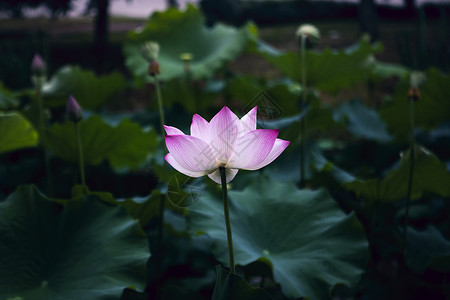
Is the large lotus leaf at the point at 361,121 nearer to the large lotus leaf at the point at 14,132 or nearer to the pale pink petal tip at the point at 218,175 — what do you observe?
the large lotus leaf at the point at 14,132

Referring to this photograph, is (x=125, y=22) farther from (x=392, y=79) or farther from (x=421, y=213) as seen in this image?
(x=421, y=213)

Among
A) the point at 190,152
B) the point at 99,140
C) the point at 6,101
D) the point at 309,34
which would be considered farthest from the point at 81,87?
the point at 190,152

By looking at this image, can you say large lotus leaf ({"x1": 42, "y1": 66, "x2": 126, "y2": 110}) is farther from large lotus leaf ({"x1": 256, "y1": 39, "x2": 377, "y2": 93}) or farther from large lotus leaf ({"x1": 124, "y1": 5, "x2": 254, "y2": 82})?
large lotus leaf ({"x1": 256, "y1": 39, "x2": 377, "y2": 93})

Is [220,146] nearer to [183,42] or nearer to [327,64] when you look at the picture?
[327,64]

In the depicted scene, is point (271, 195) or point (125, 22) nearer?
point (271, 195)

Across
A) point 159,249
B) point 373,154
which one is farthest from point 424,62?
point 159,249
